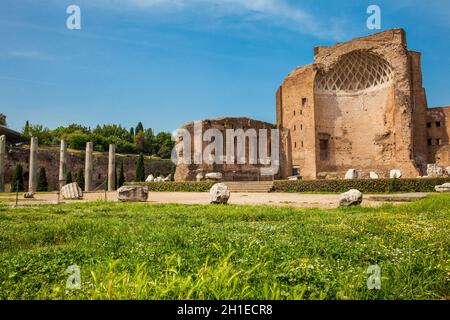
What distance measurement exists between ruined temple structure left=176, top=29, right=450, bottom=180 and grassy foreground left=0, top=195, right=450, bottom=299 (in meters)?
27.9

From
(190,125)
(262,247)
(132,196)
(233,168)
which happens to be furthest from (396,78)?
(262,247)

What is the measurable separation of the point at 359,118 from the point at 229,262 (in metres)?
39.2

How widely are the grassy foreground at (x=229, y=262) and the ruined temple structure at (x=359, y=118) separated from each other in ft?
91.5

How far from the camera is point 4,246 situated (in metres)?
5.45

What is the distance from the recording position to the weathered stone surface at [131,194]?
16.5 meters

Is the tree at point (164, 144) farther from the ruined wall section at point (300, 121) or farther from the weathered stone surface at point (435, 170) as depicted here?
the weathered stone surface at point (435, 170)

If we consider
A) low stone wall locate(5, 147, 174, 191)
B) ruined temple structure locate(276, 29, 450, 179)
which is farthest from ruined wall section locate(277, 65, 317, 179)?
low stone wall locate(5, 147, 174, 191)

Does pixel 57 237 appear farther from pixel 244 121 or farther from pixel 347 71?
pixel 347 71

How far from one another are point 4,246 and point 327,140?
37536 millimetres

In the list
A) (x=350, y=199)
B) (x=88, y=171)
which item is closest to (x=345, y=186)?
(x=350, y=199)

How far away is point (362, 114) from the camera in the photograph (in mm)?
39406

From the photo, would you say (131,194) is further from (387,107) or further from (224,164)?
(387,107)

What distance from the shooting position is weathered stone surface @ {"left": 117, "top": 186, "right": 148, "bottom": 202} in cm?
1653

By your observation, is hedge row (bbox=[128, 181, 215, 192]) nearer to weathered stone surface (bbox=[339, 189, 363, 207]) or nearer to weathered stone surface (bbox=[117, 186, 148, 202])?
weathered stone surface (bbox=[117, 186, 148, 202])
